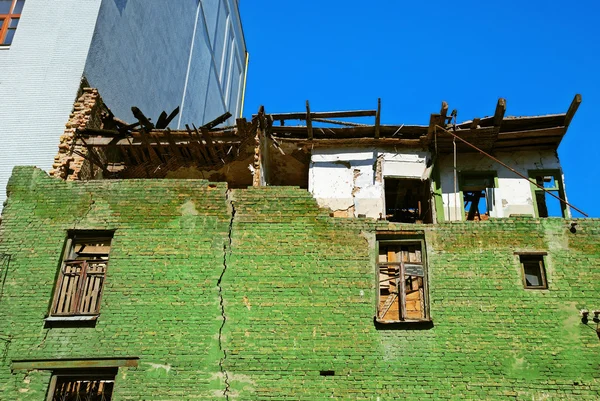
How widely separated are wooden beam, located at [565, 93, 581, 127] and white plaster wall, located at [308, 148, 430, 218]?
11.8 ft

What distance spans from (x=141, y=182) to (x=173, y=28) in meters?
12.3

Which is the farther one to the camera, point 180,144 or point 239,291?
point 180,144

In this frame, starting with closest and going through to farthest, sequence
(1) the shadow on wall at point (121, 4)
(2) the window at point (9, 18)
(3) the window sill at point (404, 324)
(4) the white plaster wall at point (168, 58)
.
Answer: (3) the window sill at point (404, 324), (2) the window at point (9, 18), (4) the white plaster wall at point (168, 58), (1) the shadow on wall at point (121, 4)

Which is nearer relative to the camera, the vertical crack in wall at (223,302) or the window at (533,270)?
the vertical crack in wall at (223,302)

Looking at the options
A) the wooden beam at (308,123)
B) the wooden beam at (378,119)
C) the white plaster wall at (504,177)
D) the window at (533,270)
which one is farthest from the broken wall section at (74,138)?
the window at (533,270)

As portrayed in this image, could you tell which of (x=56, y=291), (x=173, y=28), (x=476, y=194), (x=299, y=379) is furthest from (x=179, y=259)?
(x=173, y=28)

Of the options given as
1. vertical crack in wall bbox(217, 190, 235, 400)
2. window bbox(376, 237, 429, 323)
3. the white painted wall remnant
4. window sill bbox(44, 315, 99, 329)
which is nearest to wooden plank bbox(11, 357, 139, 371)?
window sill bbox(44, 315, 99, 329)

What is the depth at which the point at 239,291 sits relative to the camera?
13570mm

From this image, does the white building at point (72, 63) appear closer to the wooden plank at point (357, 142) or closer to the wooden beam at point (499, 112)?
the wooden plank at point (357, 142)

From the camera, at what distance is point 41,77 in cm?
1820

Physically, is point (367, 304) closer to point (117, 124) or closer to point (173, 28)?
point (117, 124)

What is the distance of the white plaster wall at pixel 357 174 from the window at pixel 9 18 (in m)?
9.67

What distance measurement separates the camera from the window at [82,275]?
1362cm

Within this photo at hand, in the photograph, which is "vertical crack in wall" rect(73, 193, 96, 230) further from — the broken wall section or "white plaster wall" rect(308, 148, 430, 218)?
"white plaster wall" rect(308, 148, 430, 218)
